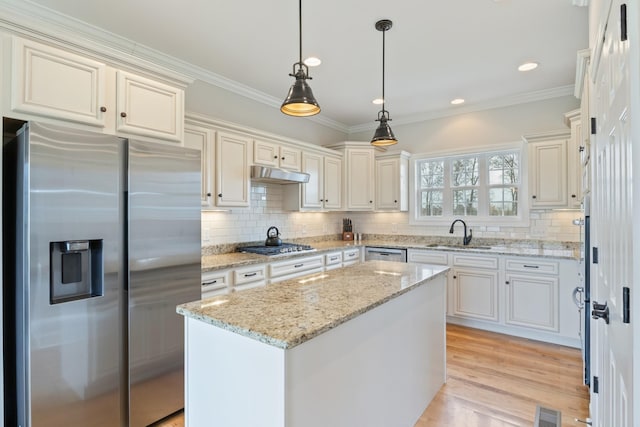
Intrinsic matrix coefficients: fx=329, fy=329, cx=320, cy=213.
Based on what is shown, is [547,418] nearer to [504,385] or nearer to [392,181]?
[504,385]

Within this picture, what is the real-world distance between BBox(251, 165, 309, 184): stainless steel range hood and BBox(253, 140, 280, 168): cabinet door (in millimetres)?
109

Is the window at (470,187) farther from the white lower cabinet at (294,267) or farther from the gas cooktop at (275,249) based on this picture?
the gas cooktop at (275,249)

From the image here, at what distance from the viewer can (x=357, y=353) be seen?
152 cm

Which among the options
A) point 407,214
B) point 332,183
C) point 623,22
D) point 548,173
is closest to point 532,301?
point 548,173

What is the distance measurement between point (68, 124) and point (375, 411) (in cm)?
232

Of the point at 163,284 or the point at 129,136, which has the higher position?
the point at 129,136

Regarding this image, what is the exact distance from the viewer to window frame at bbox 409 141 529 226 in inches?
164

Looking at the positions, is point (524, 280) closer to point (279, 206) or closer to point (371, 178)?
point (371, 178)

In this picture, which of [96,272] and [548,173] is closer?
[96,272]

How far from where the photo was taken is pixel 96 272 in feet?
6.23

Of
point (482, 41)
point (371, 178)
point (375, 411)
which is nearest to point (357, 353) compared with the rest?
point (375, 411)

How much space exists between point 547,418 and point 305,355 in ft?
6.54

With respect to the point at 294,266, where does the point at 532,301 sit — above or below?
below

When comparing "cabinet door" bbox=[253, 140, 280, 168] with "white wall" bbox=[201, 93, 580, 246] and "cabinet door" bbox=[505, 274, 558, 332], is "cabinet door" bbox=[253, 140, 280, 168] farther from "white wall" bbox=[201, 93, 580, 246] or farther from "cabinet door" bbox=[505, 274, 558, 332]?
"cabinet door" bbox=[505, 274, 558, 332]
